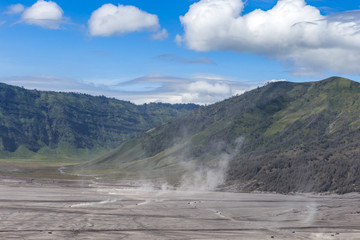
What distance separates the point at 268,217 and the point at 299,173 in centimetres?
9282

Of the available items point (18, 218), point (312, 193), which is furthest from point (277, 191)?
point (18, 218)

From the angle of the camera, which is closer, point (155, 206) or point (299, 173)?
point (155, 206)

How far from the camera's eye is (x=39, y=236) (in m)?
68.1

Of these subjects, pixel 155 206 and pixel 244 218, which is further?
pixel 155 206

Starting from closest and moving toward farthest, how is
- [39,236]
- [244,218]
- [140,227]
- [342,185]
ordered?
[39,236]
[140,227]
[244,218]
[342,185]

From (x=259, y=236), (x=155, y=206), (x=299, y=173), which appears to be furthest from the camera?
(x=299, y=173)

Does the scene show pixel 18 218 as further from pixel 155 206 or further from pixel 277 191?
pixel 277 191

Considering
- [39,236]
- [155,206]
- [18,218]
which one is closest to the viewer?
[39,236]

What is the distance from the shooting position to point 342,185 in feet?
543

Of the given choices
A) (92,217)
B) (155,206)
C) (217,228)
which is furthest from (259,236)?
(155,206)

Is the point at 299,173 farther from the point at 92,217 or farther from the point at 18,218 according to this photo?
the point at 18,218

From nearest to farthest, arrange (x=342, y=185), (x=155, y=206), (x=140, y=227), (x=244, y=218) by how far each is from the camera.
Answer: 1. (x=140, y=227)
2. (x=244, y=218)
3. (x=155, y=206)
4. (x=342, y=185)

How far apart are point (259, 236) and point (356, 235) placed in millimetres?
17328

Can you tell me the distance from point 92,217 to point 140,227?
14.2 meters
